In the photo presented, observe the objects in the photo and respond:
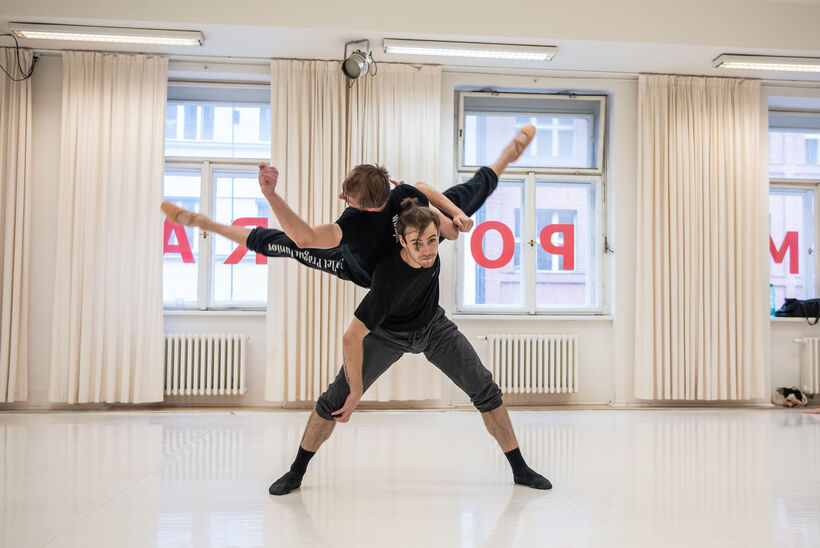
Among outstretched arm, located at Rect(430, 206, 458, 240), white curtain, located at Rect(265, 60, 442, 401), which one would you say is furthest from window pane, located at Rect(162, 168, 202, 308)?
outstretched arm, located at Rect(430, 206, 458, 240)

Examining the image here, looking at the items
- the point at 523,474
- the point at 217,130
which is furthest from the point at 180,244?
the point at 523,474

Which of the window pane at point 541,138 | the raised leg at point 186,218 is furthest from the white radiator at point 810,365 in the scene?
the raised leg at point 186,218

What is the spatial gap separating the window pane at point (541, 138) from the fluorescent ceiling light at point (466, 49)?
2.75 ft

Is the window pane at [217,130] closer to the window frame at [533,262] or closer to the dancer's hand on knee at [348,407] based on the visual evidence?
the window frame at [533,262]

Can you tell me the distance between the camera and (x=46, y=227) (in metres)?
5.19

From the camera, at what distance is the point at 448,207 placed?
2.82m

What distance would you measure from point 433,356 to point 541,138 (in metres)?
3.64

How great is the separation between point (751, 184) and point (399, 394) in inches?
143

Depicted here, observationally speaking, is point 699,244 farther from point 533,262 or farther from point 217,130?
point 217,130

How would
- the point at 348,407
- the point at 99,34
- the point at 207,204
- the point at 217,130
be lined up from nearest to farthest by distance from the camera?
the point at 348,407, the point at 99,34, the point at 207,204, the point at 217,130

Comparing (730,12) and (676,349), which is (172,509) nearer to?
(676,349)

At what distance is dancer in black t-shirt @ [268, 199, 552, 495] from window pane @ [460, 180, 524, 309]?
2.91 meters

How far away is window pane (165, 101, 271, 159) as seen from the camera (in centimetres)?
564

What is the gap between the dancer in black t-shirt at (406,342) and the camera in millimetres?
2477
